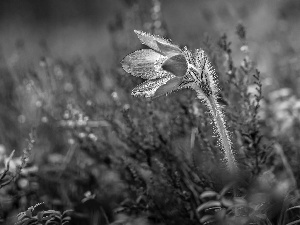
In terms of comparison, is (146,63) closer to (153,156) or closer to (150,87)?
(150,87)

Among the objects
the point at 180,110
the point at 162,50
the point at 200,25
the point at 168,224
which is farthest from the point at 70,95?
the point at 200,25

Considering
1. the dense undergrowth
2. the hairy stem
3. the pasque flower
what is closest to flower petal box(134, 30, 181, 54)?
the pasque flower

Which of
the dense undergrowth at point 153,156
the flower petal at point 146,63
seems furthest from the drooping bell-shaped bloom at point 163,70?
the dense undergrowth at point 153,156

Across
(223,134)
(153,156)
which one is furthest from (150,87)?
(153,156)

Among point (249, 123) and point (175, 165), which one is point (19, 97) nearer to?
point (175, 165)

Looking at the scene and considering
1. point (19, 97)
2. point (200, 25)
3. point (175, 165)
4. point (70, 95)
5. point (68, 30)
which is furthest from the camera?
point (68, 30)

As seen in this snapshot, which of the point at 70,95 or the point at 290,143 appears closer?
the point at 290,143

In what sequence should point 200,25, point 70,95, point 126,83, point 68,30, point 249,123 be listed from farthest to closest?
1. point 68,30
2. point 200,25
3. point 70,95
4. point 126,83
5. point 249,123

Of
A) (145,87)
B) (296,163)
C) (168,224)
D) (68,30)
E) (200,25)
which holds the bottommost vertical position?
(168,224)
